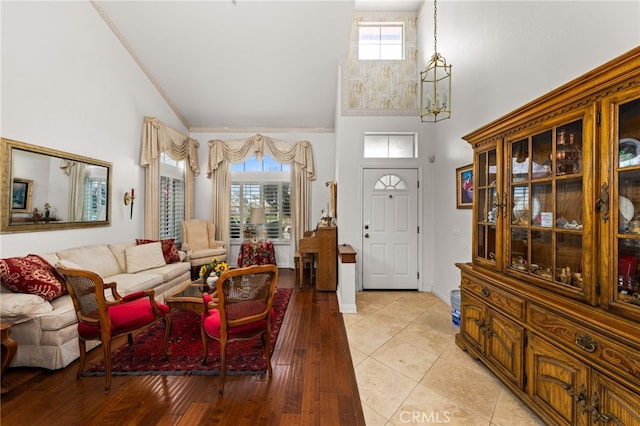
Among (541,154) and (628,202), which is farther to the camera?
(541,154)

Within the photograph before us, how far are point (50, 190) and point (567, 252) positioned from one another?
204 inches

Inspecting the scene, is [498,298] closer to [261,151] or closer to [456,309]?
[456,309]

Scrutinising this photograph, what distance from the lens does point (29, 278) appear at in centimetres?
242

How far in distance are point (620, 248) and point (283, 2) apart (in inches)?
186

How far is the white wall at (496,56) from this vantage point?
178 centimetres

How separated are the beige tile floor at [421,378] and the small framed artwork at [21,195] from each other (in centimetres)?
390

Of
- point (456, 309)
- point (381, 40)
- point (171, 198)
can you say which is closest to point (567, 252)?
point (456, 309)

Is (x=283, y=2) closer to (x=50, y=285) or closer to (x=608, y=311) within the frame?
(x=50, y=285)

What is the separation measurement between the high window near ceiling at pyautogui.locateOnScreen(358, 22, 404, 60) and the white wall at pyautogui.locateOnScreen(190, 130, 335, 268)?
6.63 ft

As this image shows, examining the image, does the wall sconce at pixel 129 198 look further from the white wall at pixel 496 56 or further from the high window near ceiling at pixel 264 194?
the white wall at pixel 496 56

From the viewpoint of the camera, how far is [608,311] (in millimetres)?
1353

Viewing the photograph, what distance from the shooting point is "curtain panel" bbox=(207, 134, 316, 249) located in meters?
6.13

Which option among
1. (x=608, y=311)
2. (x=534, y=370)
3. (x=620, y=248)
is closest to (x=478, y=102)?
(x=620, y=248)

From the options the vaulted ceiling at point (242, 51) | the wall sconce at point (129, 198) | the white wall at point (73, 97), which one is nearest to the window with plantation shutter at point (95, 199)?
the white wall at point (73, 97)
